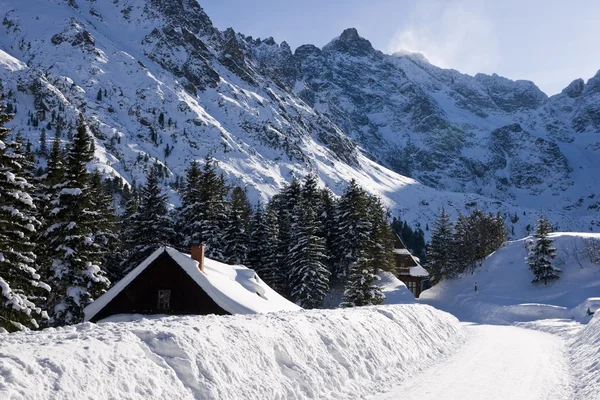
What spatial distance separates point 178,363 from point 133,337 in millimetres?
952

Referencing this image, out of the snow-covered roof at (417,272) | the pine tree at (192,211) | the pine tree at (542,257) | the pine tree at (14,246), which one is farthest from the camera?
the snow-covered roof at (417,272)

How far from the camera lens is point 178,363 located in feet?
28.1

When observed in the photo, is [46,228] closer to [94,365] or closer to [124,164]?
[94,365]

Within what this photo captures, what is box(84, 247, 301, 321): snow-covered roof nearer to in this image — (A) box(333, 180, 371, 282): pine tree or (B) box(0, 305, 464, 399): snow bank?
(B) box(0, 305, 464, 399): snow bank

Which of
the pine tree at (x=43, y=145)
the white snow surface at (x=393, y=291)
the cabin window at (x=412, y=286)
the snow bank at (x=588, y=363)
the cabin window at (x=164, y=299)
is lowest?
the cabin window at (x=412, y=286)

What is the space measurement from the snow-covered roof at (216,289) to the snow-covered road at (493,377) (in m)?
11.1

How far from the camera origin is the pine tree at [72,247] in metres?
26.5

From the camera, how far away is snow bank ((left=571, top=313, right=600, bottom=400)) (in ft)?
39.4

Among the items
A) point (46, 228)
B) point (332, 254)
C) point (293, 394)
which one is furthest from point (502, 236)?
point (293, 394)

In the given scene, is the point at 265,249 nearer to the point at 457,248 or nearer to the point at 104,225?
the point at 104,225

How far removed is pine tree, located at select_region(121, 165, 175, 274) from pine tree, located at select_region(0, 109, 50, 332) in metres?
19.4

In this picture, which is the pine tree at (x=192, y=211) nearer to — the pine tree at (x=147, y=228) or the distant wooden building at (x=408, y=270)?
the pine tree at (x=147, y=228)

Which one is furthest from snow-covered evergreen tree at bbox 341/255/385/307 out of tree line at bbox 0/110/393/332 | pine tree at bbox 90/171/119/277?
pine tree at bbox 90/171/119/277

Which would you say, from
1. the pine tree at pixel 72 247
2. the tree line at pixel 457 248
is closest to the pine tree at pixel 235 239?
the pine tree at pixel 72 247
